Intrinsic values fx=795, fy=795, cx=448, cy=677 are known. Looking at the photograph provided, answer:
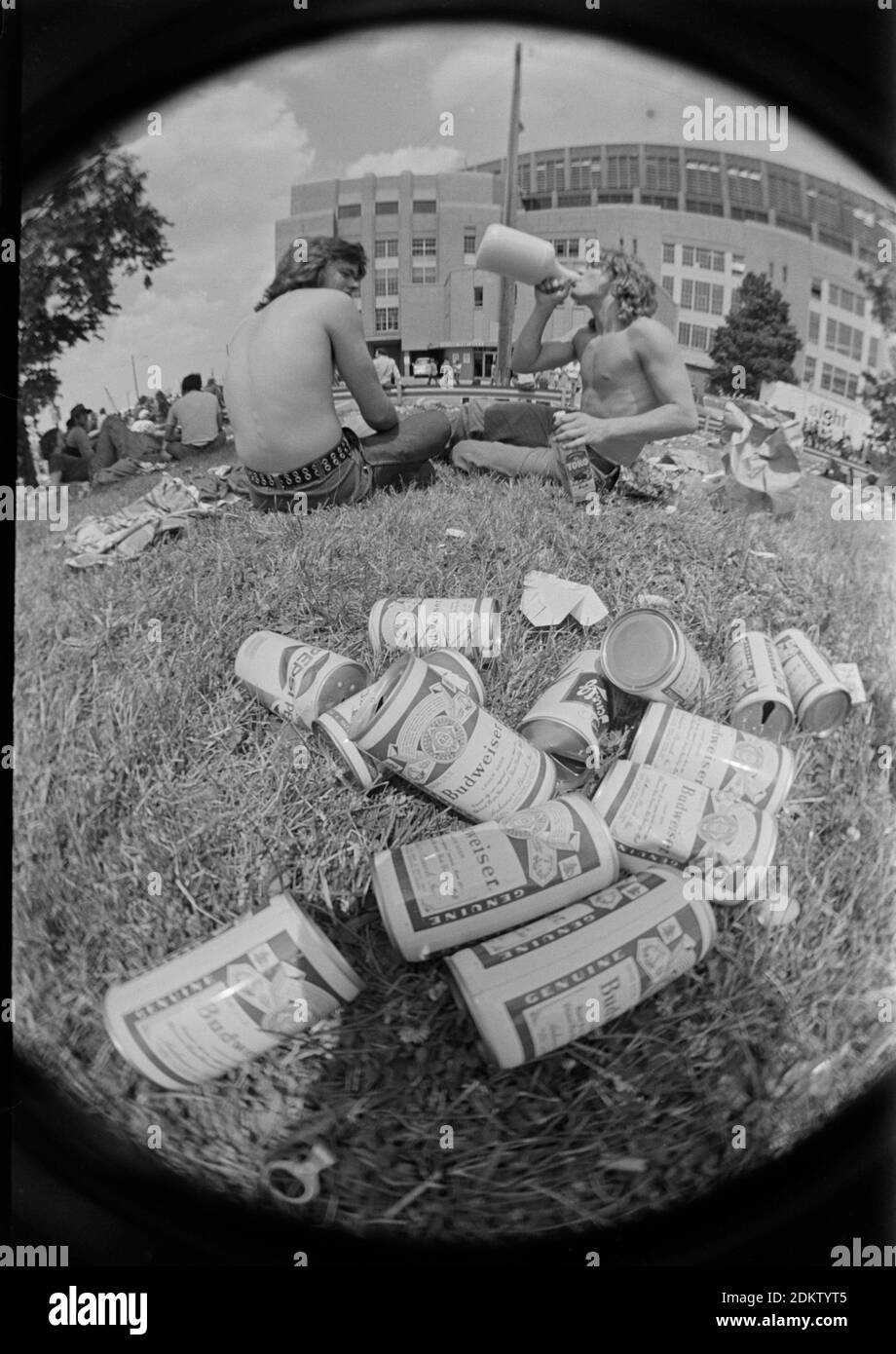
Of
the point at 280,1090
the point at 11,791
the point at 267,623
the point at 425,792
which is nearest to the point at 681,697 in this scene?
the point at 425,792

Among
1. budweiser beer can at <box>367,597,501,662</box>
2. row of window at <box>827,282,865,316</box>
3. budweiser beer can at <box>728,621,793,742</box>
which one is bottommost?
budweiser beer can at <box>728,621,793,742</box>

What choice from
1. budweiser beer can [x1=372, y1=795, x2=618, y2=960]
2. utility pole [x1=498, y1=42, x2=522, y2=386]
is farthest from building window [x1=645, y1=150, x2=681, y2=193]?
budweiser beer can [x1=372, y1=795, x2=618, y2=960]

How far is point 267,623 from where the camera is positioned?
4.91 feet

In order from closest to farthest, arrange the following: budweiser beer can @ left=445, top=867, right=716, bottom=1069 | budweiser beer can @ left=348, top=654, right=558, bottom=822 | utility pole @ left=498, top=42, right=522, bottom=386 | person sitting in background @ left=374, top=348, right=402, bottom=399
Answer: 1. budweiser beer can @ left=445, top=867, right=716, bottom=1069
2. budweiser beer can @ left=348, top=654, right=558, bottom=822
3. utility pole @ left=498, top=42, right=522, bottom=386
4. person sitting in background @ left=374, top=348, right=402, bottom=399

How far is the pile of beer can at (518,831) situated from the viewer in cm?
114

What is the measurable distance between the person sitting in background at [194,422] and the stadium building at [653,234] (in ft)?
0.92

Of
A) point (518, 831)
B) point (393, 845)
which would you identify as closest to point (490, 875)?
point (518, 831)

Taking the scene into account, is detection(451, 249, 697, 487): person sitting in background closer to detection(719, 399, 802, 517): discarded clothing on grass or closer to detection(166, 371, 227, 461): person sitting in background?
detection(719, 399, 802, 517): discarded clothing on grass

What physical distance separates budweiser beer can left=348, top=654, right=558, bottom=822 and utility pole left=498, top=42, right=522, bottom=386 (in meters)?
0.62

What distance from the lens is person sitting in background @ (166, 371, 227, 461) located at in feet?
4.68

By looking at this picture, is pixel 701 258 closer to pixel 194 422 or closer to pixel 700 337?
pixel 700 337

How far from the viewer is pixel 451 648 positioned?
142cm

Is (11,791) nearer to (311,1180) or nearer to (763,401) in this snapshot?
(311,1180)

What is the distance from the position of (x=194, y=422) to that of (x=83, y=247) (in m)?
0.33
